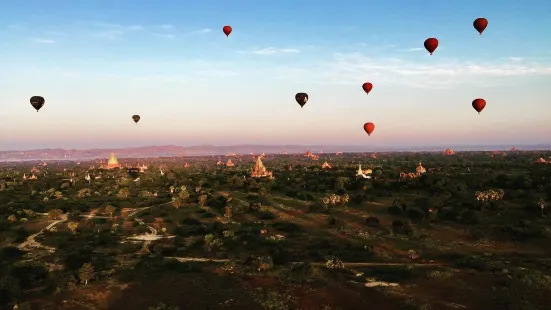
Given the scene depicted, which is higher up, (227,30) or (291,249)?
(227,30)

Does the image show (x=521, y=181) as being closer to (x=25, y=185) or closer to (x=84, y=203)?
(x=84, y=203)

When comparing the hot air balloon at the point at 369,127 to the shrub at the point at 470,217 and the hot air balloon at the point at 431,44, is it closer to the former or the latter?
the hot air balloon at the point at 431,44

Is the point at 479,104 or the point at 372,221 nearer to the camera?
the point at 372,221

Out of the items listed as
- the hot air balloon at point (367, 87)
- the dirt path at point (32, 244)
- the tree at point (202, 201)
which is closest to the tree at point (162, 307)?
the dirt path at point (32, 244)

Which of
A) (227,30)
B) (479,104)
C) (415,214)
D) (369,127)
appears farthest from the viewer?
(369,127)

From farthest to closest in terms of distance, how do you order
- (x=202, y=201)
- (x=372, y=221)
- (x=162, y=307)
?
(x=202, y=201) < (x=372, y=221) < (x=162, y=307)

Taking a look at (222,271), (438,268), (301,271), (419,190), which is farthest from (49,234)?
(419,190)

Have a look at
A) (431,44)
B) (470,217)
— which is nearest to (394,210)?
(470,217)

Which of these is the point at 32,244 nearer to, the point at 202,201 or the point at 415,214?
the point at 202,201
